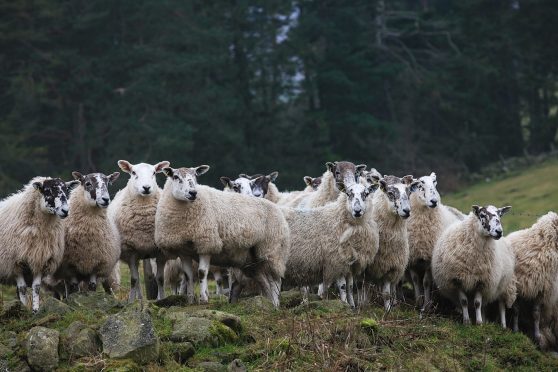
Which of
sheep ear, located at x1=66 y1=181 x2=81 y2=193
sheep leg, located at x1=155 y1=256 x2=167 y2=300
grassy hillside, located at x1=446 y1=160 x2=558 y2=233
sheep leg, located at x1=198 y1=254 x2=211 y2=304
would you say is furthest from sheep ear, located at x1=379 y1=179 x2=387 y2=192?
grassy hillside, located at x1=446 y1=160 x2=558 y2=233

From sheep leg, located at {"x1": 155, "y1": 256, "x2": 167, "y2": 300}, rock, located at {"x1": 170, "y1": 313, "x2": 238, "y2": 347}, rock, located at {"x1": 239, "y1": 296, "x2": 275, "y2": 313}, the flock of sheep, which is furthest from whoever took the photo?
sheep leg, located at {"x1": 155, "y1": 256, "x2": 167, "y2": 300}

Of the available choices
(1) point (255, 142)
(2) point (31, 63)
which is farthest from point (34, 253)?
(1) point (255, 142)

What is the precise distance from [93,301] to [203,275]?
2078 mm

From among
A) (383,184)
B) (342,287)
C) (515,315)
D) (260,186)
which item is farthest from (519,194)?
(342,287)

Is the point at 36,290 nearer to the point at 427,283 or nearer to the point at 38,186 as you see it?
the point at 38,186

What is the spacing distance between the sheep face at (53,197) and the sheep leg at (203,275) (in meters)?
2.23

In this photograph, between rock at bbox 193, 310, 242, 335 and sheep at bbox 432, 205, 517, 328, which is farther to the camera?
sheep at bbox 432, 205, 517, 328

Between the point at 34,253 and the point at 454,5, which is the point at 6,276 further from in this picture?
the point at 454,5

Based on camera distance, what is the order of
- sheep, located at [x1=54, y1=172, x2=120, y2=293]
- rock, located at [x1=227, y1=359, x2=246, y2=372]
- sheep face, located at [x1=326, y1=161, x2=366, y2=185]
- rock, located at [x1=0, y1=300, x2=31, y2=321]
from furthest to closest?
sheep face, located at [x1=326, y1=161, x2=366, y2=185], sheep, located at [x1=54, y1=172, x2=120, y2=293], rock, located at [x1=0, y1=300, x2=31, y2=321], rock, located at [x1=227, y1=359, x2=246, y2=372]

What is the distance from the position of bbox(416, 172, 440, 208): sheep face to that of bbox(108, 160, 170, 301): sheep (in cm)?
450

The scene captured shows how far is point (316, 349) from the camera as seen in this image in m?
12.0

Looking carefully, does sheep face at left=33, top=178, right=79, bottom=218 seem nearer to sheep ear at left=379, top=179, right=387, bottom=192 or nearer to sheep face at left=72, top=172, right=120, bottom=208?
sheep face at left=72, top=172, right=120, bottom=208

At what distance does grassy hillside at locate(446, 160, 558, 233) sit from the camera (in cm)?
3341

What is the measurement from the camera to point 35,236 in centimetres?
1385
